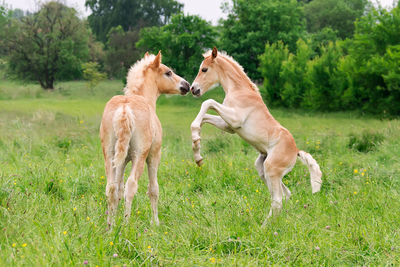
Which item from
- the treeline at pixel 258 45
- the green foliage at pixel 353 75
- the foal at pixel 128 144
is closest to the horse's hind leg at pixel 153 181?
the foal at pixel 128 144

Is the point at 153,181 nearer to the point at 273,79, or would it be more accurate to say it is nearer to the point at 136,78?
the point at 136,78

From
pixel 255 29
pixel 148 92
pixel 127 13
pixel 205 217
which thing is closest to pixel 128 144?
pixel 205 217

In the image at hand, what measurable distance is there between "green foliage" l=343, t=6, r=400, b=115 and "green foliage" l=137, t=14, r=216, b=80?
13654mm

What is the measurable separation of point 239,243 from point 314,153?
6.25 meters

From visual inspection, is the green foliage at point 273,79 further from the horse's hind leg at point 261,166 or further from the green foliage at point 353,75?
the horse's hind leg at point 261,166

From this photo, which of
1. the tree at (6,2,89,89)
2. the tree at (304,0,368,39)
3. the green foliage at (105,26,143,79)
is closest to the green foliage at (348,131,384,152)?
the green foliage at (105,26,143,79)

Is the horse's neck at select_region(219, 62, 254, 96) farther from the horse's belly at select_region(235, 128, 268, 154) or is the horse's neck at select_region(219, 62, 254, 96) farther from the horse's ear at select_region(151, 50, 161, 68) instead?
the horse's ear at select_region(151, 50, 161, 68)

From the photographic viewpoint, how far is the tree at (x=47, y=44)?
1464 inches

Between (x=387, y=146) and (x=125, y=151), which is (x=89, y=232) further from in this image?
(x=387, y=146)

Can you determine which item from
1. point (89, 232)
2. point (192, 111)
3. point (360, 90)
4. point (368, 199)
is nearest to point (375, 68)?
point (360, 90)

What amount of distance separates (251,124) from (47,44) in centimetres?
3723

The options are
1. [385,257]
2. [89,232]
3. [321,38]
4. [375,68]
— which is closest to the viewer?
[89,232]

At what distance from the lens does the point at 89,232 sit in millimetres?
3477

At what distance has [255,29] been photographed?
29984 millimetres
